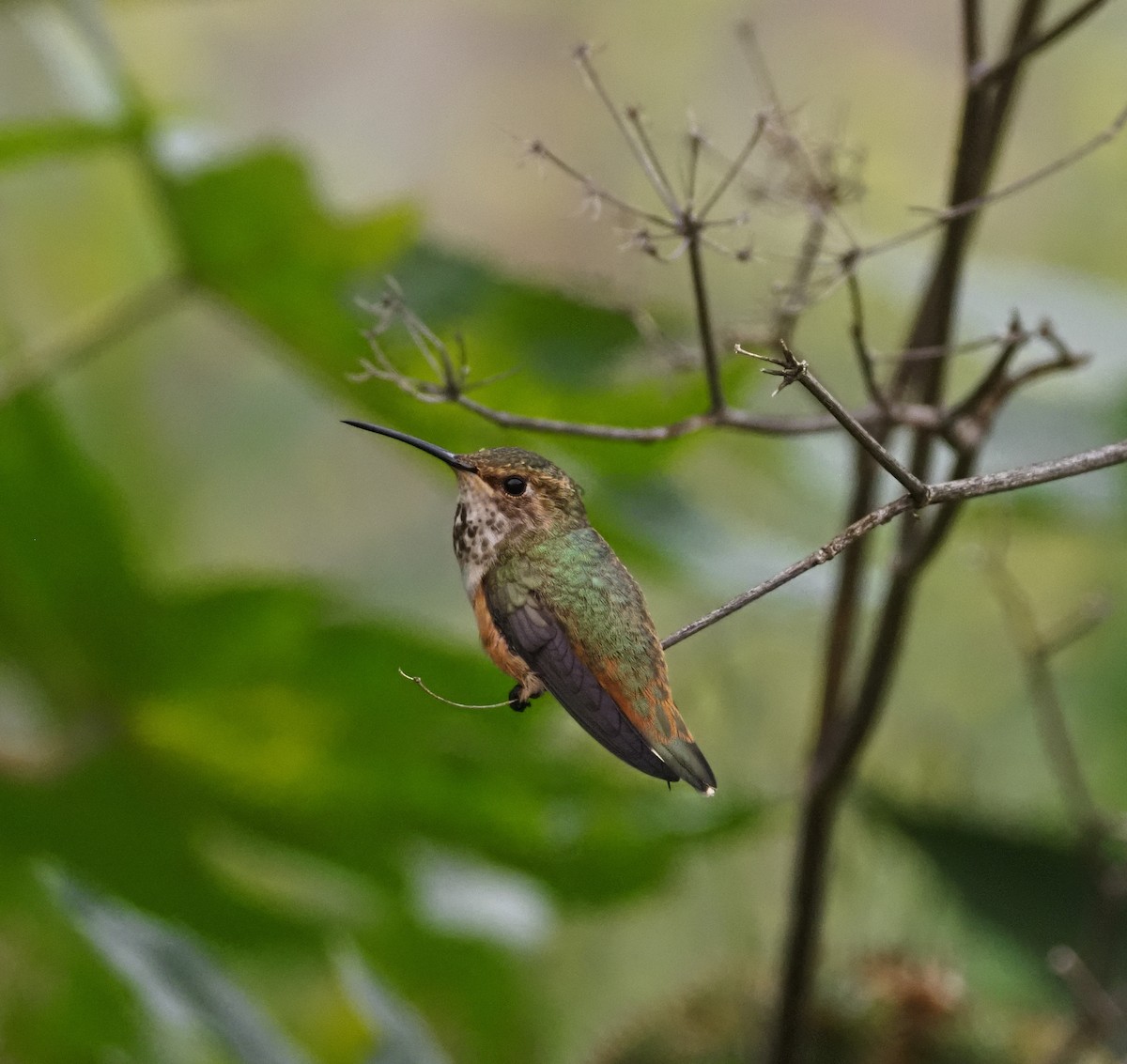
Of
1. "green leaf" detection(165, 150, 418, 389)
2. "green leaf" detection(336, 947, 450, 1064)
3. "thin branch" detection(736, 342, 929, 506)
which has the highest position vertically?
"green leaf" detection(165, 150, 418, 389)

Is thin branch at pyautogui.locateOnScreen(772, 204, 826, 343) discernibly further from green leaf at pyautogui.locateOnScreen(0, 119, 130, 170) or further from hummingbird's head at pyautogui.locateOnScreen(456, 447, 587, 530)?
green leaf at pyautogui.locateOnScreen(0, 119, 130, 170)

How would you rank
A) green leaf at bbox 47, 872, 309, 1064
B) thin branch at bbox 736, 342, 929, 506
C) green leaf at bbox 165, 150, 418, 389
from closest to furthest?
thin branch at bbox 736, 342, 929, 506 < green leaf at bbox 47, 872, 309, 1064 < green leaf at bbox 165, 150, 418, 389

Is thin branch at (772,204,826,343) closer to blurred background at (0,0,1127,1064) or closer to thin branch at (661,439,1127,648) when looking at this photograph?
blurred background at (0,0,1127,1064)

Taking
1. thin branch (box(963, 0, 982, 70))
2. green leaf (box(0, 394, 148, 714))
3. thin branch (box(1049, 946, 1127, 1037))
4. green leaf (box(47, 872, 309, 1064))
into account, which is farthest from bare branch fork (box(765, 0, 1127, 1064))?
green leaf (box(0, 394, 148, 714))

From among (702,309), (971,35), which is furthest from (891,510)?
(971,35)

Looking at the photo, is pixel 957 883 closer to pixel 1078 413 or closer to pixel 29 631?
pixel 1078 413

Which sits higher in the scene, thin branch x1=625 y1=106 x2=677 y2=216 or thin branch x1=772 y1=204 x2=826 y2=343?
thin branch x1=772 y1=204 x2=826 y2=343

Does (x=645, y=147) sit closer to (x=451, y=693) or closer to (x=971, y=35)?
(x=971, y=35)

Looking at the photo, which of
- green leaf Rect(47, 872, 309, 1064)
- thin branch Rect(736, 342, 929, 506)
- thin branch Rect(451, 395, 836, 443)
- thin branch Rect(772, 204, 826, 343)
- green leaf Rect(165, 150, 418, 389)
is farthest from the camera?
green leaf Rect(165, 150, 418, 389)

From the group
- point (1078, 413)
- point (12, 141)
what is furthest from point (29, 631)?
point (1078, 413)

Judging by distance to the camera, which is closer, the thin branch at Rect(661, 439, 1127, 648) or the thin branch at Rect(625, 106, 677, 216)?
the thin branch at Rect(661, 439, 1127, 648)
